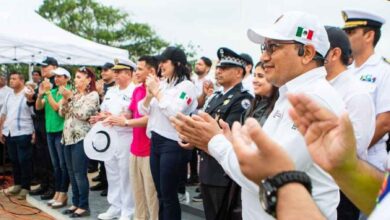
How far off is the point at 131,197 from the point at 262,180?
430cm

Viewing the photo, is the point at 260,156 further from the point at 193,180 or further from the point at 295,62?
the point at 193,180

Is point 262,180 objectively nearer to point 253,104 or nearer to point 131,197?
point 253,104

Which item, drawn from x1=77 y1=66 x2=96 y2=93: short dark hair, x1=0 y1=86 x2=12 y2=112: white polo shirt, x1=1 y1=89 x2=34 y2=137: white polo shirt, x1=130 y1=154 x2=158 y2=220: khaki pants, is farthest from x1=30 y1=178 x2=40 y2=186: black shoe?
x1=130 y1=154 x2=158 y2=220: khaki pants

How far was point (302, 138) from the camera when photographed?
174cm

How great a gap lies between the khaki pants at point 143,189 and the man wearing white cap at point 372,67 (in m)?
2.41

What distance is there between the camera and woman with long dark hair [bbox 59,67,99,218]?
5238 mm

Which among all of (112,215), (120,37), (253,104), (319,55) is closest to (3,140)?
(112,215)

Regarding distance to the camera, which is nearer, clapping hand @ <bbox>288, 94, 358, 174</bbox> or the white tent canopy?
clapping hand @ <bbox>288, 94, 358, 174</bbox>

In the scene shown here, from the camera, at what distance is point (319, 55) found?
6.88 feet

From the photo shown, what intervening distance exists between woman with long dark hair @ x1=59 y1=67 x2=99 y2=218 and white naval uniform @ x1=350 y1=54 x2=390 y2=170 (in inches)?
127

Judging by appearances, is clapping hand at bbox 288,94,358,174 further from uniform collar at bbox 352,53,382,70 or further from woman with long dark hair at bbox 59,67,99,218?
woman with long dark hair at bbox 59,67,99,218

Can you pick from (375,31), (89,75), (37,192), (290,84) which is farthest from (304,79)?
(37,192)

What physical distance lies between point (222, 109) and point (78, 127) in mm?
2294

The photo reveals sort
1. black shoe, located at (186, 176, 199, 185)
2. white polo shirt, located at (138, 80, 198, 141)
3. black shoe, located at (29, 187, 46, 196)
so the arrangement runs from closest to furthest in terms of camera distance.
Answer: white polo shirt, located at (138, 80, 198, 141), black shoe, located at (29, 187, 46, 196), black shoe, located at (186, 176, 199, 185)
